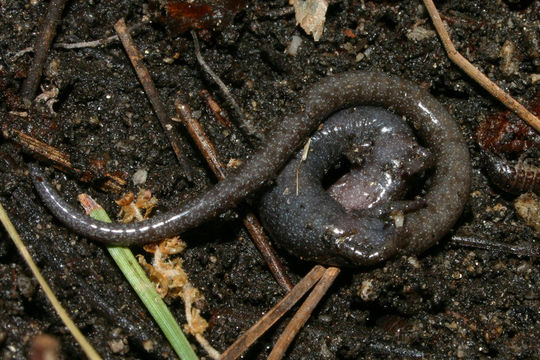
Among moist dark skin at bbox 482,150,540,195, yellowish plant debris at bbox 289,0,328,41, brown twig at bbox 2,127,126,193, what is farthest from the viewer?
yellowish plant debris at bbox 289,0,328,41

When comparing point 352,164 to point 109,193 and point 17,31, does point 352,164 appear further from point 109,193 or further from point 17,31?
point 17,31

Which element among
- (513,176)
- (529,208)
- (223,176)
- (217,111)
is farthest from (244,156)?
(529,208)

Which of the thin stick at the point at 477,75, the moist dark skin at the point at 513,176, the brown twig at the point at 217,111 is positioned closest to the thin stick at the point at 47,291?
the brown twig at the point at 217,111

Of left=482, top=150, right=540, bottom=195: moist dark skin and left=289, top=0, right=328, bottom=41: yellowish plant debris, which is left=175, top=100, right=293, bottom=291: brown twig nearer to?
left=289, top=0, right=328, bottom=41: yellowish plant debris

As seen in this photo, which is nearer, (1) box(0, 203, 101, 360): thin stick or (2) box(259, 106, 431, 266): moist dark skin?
(1) box(0, 203, 101, 360): thin stick

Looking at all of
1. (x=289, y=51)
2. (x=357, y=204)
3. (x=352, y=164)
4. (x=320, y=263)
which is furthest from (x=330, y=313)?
(x=289, y=51)

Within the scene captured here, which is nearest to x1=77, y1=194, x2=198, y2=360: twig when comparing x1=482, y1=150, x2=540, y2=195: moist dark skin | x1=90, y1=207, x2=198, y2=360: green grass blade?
x1=90, y1=207, x2=198, y2=360: green grass blade
